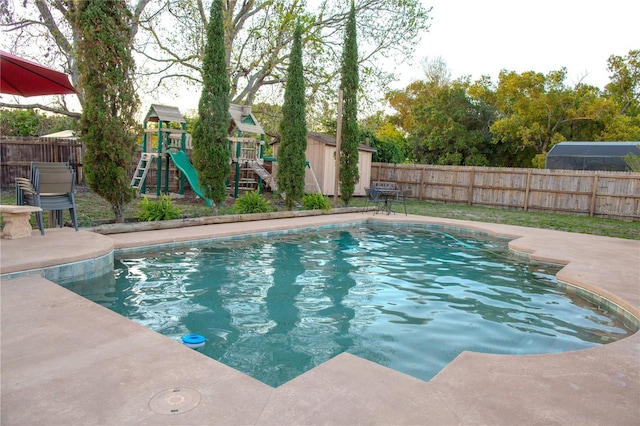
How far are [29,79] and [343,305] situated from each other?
4.70 m

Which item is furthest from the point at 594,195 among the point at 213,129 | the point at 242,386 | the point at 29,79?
the point at 29,79

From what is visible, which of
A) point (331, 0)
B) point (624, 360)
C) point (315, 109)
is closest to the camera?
point (624, 360)

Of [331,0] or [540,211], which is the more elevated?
[331,0]

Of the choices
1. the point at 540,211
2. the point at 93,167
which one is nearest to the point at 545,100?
the point at 540,211

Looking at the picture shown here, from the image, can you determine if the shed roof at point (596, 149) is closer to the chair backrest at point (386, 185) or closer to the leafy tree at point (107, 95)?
the chair backrest at point (386, 185)

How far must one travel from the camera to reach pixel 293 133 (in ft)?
37.0

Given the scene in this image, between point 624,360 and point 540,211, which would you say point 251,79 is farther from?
point 624,360

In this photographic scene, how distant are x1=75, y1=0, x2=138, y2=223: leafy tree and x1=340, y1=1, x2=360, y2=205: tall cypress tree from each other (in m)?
6.60

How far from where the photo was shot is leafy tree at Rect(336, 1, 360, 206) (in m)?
12.5

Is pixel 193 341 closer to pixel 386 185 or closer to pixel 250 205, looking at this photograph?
pixel 250 205

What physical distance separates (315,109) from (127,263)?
1365 centimetres

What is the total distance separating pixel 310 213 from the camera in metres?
10.9

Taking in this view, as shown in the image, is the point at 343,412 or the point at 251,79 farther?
the point at 251,79

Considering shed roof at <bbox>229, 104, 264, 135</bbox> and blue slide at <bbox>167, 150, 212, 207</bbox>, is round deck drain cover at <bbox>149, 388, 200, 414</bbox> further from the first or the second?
shed roof at <bbox>229, 104, 264, 135</bbox>
